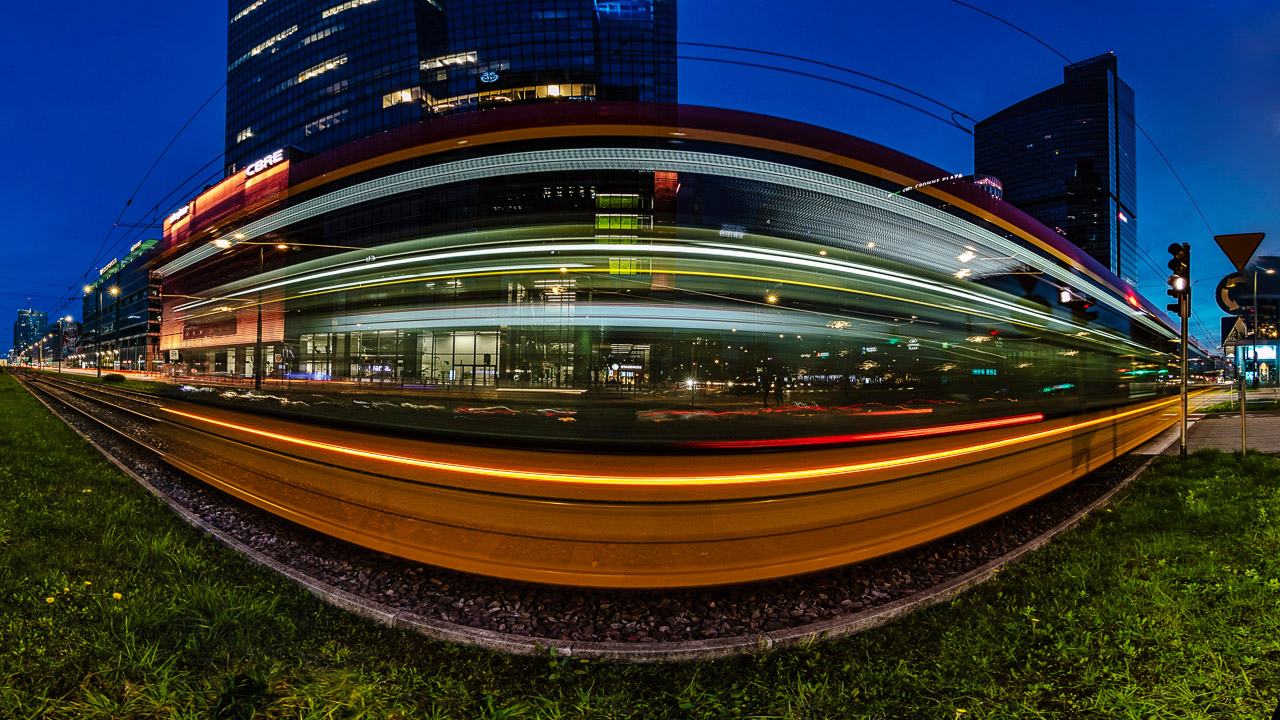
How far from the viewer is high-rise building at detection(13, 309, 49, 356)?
151500 mm

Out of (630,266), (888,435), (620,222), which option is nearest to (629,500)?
(630,266)

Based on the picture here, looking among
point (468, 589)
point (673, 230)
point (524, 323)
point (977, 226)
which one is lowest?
point (468, 589)

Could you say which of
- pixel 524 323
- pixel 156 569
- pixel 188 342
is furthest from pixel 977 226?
pixel 188 342

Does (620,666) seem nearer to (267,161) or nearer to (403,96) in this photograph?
(403,96)

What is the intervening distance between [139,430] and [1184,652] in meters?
18.6

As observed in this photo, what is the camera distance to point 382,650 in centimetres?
286

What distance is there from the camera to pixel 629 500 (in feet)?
16.9

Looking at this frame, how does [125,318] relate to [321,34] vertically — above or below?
below

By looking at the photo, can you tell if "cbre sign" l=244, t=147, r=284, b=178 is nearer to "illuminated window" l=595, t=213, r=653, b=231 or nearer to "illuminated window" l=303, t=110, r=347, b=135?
"illuminated window" l=303, t=110, r=347, b=135

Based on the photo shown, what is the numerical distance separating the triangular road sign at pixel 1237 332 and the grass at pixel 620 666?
10294mm

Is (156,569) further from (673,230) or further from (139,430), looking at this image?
(139,430)

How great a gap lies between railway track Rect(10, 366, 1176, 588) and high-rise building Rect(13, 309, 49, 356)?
217777 mm

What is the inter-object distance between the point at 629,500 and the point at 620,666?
2.46 m

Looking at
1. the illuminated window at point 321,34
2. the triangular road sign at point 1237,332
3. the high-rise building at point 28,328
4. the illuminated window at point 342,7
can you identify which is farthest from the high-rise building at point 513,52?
the high-rise building at point 28,328
